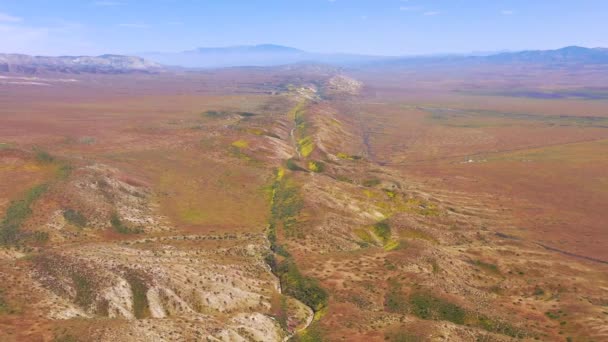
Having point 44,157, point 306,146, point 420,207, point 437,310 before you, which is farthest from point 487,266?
point 44,157

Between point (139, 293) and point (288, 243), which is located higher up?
point (139, 293)

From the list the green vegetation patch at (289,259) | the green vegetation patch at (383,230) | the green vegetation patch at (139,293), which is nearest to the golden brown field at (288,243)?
the green vegetation patch at (139,293)

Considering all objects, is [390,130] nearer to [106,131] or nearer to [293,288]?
[106,131]

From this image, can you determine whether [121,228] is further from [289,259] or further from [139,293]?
[289,259]

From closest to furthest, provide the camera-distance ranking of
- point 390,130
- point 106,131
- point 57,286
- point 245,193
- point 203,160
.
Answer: point 57,286 < point 245,193 < point 203,160 < point 106,131 < point 390,130

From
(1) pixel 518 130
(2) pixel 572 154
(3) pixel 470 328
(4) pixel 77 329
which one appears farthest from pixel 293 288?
(1) pixel 518 130
